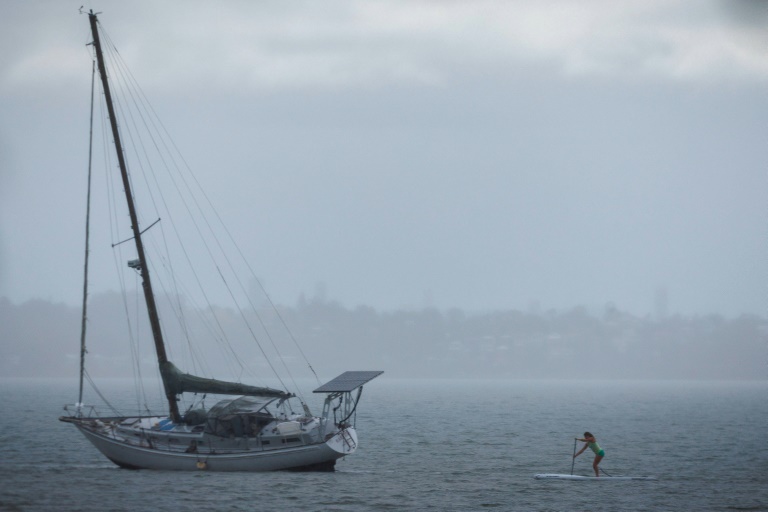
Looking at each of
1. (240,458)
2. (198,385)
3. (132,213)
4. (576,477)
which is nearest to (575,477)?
(576,477)

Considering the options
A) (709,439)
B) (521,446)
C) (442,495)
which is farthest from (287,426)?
(709,439)

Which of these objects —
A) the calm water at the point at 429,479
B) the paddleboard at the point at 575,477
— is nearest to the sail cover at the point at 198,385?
the calm water at the point at 429,479

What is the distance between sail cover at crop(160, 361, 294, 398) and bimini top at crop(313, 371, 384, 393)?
289cm

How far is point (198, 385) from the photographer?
5859 centimetres

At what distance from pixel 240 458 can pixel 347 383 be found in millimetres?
7813

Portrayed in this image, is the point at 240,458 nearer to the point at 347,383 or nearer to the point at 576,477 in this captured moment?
the point at 347,383

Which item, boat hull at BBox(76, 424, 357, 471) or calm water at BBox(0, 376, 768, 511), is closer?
calm water at BBox(0, 376, 768, 511)

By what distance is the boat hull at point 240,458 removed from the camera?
176ft

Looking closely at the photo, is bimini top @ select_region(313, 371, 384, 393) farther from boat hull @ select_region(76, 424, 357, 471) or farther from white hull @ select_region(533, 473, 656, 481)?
white hull @ select_region(533, 473, 656, 481)

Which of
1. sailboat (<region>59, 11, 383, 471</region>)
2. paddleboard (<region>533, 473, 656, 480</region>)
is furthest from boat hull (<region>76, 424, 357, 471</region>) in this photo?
paddleboard (<region>533, 473, 656, 480</region>)

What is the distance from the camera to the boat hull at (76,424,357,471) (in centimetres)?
5356

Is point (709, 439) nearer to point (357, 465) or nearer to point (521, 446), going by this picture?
point (521, 446)

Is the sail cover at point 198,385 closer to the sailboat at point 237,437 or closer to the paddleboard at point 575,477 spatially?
the sailboat at point 237,437

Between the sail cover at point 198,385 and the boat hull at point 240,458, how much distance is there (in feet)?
13.3
